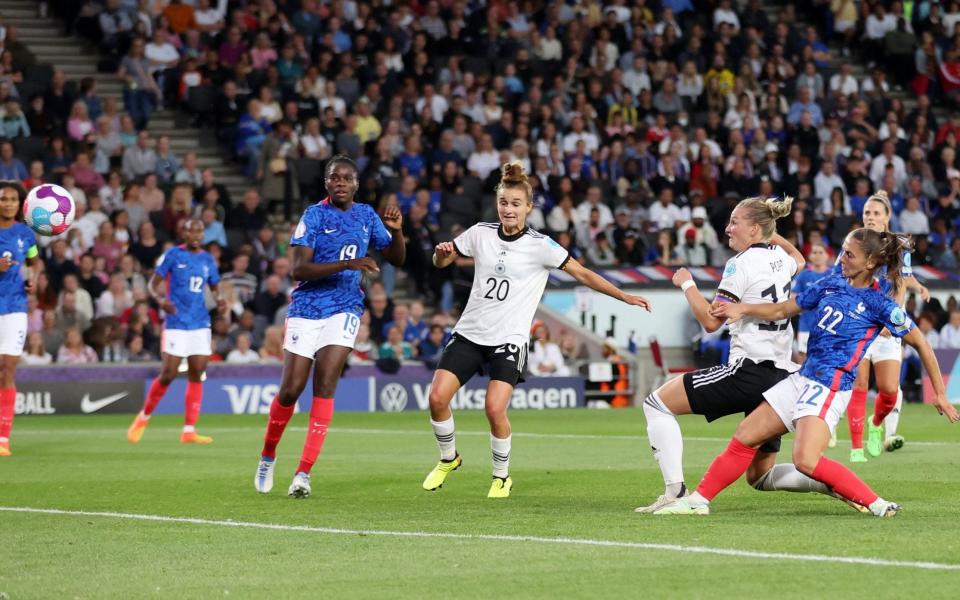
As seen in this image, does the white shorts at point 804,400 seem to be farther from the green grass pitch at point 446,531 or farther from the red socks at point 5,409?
the red socks at point 5,409

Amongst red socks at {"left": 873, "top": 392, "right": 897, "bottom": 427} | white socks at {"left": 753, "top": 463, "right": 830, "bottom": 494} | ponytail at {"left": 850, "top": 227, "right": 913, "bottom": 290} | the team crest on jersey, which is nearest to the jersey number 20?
white socks at {"left": 753, "top": 463, "right": 830, "bottom": 494}

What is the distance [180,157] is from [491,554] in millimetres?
22716

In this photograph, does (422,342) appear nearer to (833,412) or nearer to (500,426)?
(500,426)

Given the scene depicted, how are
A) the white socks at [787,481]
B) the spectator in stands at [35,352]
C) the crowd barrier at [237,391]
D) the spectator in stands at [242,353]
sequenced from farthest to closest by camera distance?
the spectator in stands at [242,353], the crowd barrier at [237,391], the spectator in stands at [35,352], the white socks at [787,481]

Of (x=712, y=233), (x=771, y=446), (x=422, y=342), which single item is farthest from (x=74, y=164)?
(x=771, y=446)

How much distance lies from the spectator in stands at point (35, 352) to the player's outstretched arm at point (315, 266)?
41.8 ft

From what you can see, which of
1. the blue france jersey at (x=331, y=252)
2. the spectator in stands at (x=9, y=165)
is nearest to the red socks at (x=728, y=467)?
the blue france jersey at (x=331, y=252)

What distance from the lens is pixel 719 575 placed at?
7621 mm

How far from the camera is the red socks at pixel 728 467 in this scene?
10.2 m

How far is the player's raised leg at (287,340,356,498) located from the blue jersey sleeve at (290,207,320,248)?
669 millimetres

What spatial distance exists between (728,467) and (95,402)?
15815 mm

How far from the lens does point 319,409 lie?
483 inches

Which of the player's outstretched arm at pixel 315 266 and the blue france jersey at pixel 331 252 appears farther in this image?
the blue france jersey at pixel 331 252

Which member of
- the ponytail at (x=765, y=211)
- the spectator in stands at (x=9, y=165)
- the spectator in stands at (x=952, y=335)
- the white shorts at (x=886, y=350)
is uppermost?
the spectator in stands at (x=9, y=165)
